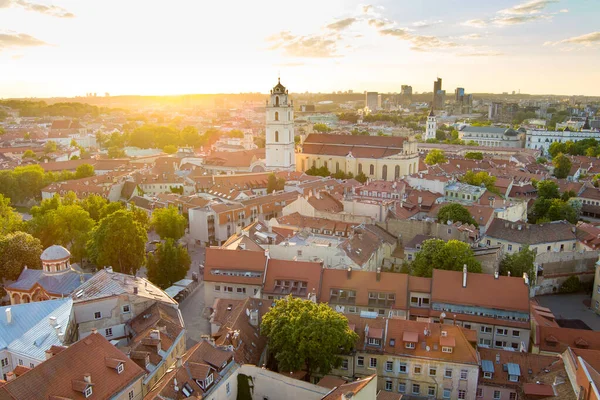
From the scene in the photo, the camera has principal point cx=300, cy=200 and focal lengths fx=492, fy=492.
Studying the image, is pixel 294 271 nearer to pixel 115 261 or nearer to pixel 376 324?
pixel 376 324

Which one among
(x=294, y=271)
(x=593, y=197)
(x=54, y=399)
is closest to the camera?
(x=54, y=399)

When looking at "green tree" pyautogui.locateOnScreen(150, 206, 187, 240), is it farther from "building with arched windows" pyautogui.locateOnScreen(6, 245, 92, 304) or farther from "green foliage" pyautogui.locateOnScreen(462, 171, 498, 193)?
"green foliage" pyautogui.locateOnScreen(462, 171, 498, 193)

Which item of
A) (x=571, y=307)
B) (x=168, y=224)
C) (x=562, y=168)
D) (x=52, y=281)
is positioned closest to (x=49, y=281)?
(x=52, y=281)

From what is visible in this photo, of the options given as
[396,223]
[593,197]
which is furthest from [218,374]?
[593,197]

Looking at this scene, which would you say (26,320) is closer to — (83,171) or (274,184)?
(274,184)

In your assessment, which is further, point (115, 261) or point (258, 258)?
point (115, 261)

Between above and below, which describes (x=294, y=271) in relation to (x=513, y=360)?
above

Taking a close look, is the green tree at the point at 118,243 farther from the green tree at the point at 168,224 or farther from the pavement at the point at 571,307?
the pavement at the point at 571,307

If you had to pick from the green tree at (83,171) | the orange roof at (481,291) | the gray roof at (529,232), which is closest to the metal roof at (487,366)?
the orange roof at (481,291)
